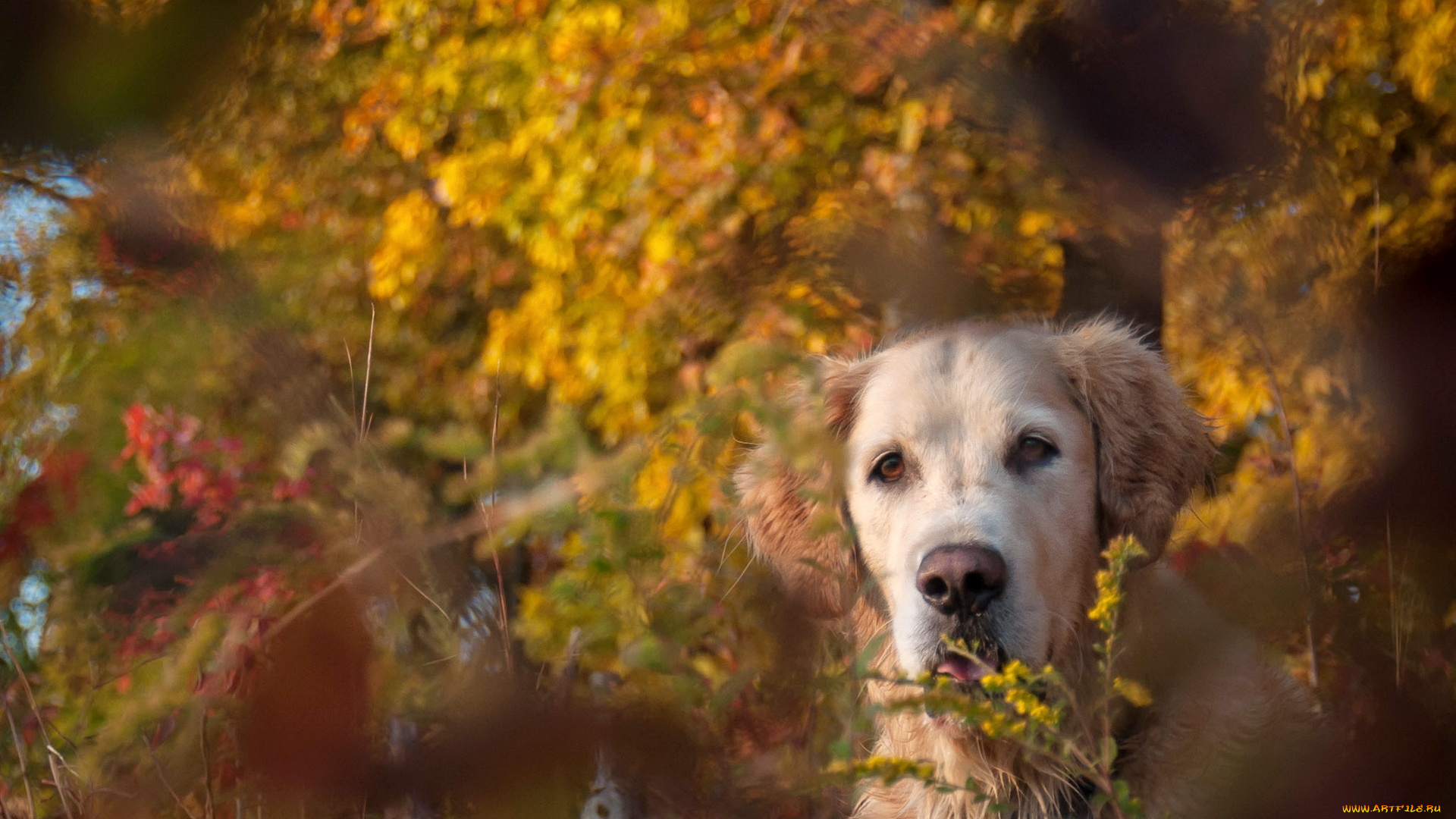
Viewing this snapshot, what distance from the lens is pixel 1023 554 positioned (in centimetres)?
228

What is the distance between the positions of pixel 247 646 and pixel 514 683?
1.97 ft

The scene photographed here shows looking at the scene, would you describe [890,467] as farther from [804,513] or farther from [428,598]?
[428,598]

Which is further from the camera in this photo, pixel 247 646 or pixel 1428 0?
pixel 1428 0

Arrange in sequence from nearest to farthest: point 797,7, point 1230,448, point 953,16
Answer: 1. point 1230,448
2. point 953,16
3. point 797,7

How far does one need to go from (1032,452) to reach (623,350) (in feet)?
7.47

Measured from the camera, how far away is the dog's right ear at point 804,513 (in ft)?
8.57

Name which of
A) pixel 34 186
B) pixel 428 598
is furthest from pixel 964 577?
pixel 34 186

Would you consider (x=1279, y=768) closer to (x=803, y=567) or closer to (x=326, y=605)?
(x=803, y=567)

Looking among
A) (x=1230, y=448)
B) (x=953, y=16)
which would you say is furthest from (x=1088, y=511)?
(x=953, y=16)

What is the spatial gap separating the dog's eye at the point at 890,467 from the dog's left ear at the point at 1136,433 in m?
0.49

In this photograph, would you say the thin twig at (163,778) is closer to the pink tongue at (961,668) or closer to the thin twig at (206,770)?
the thin twig at (206,770)

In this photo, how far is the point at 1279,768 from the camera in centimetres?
238

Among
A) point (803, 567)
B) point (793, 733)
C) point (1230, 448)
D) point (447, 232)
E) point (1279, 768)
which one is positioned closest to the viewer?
point (1279, 768)

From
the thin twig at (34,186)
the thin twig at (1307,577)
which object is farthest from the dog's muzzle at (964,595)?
the thin twig at (34,186)
